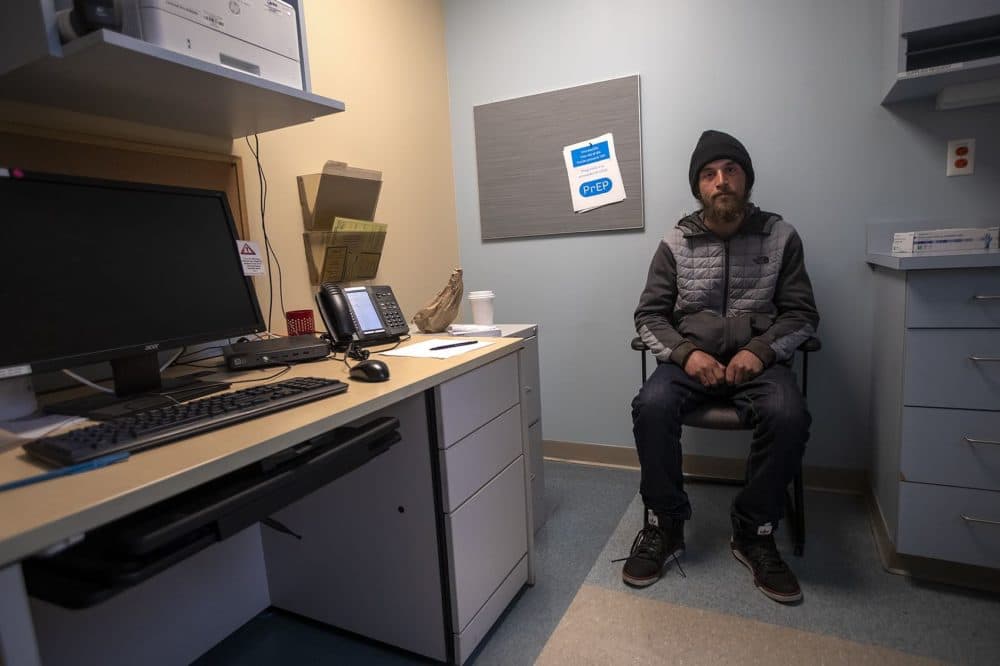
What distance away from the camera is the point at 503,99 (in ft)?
8.60

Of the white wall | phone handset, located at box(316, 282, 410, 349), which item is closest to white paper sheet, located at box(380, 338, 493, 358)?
phone handset, located at box(316, 282, 410, 349)

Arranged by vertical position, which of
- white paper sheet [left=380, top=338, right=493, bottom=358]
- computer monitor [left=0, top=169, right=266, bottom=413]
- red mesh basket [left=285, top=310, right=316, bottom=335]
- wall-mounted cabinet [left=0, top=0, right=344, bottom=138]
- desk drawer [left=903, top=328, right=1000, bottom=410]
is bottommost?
desk drawer [left=903, top=328, right=1000, bottom=410]

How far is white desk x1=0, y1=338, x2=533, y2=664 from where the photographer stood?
124 centimetres

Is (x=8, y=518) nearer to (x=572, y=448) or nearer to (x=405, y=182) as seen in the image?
(x=405, y=182)

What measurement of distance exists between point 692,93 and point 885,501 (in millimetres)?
1670

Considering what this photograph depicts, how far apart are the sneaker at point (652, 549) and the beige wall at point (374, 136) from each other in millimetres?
1335

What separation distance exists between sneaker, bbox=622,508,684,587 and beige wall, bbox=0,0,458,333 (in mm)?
1335

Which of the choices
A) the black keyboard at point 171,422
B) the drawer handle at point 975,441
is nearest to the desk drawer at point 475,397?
the black keyboard at point 171,422

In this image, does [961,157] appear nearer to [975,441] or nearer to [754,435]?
[975,441]

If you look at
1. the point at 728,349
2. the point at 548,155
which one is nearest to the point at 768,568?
the point at 728,349

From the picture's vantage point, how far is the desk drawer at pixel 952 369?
1471 millimetres

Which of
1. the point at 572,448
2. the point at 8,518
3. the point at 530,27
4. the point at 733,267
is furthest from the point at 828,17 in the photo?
the point at 8,518

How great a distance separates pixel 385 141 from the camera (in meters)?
2.30

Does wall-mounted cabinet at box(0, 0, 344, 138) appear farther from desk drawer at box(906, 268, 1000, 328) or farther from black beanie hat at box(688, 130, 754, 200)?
desk drawer at box(906, 268, 1000, 328)
